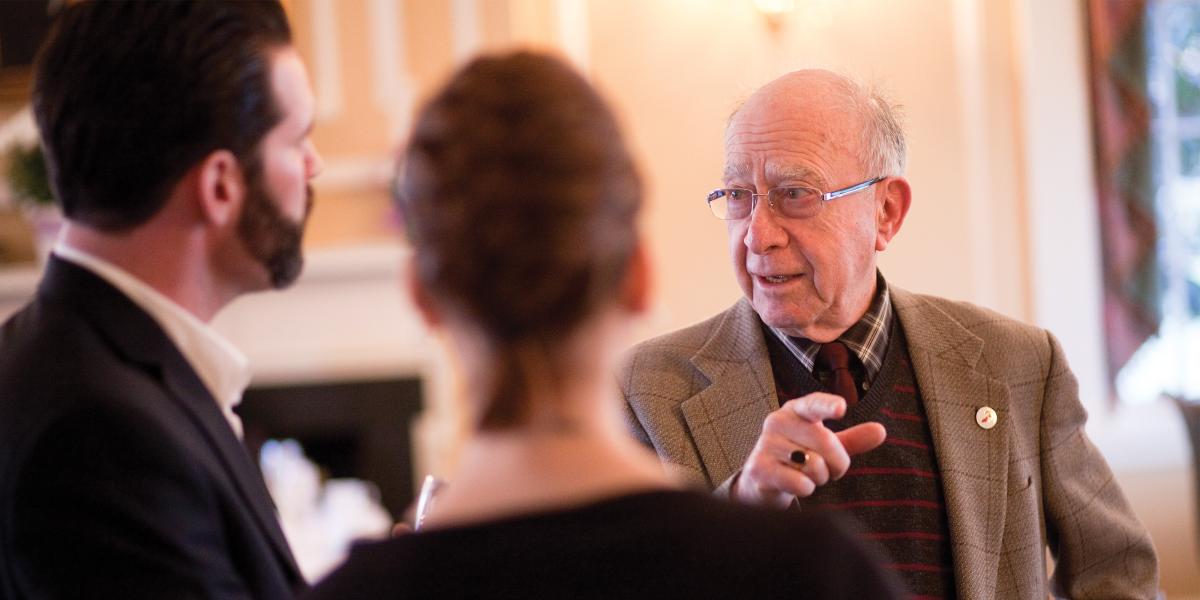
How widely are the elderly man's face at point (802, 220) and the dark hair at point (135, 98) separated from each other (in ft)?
2.43

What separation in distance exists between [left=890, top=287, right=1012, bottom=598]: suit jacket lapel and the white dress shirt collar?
91 centimetres

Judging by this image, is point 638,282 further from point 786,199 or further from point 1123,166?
point 1123,166

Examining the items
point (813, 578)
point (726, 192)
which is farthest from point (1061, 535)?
point (813, 578)

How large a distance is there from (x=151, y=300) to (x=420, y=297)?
49 centimetres

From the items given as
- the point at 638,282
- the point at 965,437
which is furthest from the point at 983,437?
the point at 638,282

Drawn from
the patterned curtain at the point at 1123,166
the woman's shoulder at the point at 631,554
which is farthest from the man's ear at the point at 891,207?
the patterned curtain at the point at 1123,166

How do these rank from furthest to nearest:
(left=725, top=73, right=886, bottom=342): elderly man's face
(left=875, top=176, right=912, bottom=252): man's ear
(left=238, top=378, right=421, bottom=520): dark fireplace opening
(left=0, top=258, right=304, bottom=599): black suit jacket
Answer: (left=238, top=378, right=421, bottom=520): dark fireplace opening, (left=875, top=176, right=912, bottom=252): man's ear, (left=725, top=73, right=886, bottom=342): elderly man's face, (left=0, top=258, right=304, bottom=599): black suit jacket

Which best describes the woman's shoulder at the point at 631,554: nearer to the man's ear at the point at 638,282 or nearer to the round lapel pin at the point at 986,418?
the man's ear at the point at 638,282

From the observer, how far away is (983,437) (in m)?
1.63

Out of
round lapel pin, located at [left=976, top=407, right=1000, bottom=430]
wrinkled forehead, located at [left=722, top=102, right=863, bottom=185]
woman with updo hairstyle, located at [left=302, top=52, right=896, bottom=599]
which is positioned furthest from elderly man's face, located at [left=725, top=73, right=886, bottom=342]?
woman with updo hairstyle, located at [left=302, top=52, right=896, bottom=599]

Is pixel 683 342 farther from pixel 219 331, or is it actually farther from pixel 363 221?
pixel 219 331

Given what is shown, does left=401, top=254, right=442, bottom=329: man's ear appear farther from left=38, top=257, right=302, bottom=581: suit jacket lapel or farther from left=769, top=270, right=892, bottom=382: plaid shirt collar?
left=769, top=270, right=892, bottom=382: plaid shirt collar

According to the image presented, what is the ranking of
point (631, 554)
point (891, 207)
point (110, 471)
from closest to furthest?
point (631, 554), point (110, 471), point (891, 207)

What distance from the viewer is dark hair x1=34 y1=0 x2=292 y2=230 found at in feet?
3.78
